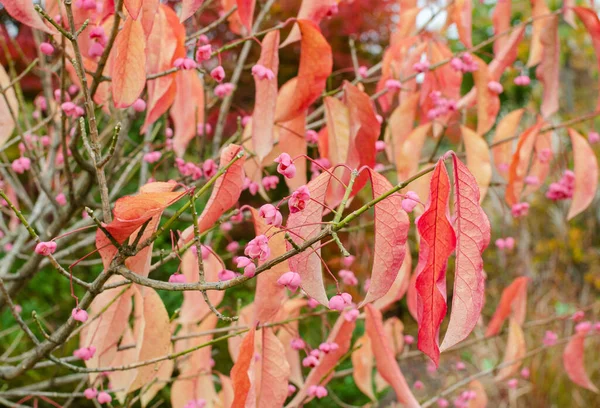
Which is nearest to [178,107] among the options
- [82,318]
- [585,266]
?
[82,318]

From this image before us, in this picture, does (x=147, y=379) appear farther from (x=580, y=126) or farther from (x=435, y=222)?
(x=580, y=126)

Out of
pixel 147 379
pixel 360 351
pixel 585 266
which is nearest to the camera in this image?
pixel 147 379

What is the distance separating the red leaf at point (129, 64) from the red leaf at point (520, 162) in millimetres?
703

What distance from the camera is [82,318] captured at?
86 centimetres

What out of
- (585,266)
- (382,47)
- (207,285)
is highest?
(207,285)

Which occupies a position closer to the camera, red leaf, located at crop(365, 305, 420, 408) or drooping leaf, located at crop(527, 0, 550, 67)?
red leaf, located at crop(365, 305, 420, 408)

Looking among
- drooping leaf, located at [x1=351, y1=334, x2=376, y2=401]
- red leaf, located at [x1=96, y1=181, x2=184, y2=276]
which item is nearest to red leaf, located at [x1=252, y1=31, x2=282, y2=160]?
red leaf, located at [x1=96, y1=181, x2=184, y2=276]

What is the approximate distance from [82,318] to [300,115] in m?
0.53

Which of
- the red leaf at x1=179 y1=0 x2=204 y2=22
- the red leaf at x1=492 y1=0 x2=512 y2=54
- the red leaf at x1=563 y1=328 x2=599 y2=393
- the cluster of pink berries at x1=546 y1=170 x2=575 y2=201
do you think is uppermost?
the red leaf at x1=179 y1=0 x2=204 y2=22

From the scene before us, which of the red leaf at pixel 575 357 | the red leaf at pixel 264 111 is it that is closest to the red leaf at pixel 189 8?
the red leaf at pixel 264 111

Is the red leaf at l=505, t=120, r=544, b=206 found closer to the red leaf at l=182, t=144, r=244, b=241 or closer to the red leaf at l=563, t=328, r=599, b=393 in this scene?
the red leaf at l=563, t=328, r=599, b=393

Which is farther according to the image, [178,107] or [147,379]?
[178,107]

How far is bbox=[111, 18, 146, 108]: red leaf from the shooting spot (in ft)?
2.84

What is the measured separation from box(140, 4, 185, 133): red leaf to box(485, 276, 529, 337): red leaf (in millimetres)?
923
